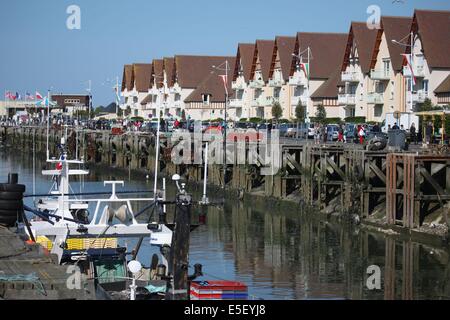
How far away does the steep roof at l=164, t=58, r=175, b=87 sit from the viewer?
402 ft

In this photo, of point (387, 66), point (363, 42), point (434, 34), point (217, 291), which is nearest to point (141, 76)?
point (363, 42)

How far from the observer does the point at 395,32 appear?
77625 mm

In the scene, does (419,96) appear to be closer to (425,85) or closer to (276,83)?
(425,85)

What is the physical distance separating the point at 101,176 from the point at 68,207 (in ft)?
142

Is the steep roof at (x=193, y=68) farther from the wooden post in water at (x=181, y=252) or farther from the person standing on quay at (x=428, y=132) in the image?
the wooden post in water at (x=181, y=252)

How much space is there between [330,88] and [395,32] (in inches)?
446

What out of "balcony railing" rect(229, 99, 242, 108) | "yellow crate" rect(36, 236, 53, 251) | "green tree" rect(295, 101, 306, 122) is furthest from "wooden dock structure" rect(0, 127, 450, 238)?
"balcony railing" rect(229, 99, 242, 108)

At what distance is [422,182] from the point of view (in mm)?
37656

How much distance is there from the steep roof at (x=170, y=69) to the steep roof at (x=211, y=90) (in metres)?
7.43

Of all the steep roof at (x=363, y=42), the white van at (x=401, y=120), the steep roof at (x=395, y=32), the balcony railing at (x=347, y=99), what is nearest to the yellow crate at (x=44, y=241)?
the white van at (x=401, y=120)

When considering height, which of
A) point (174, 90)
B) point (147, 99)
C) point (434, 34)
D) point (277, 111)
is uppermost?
point (434, 34)

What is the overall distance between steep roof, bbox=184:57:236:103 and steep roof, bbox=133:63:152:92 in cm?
2252
